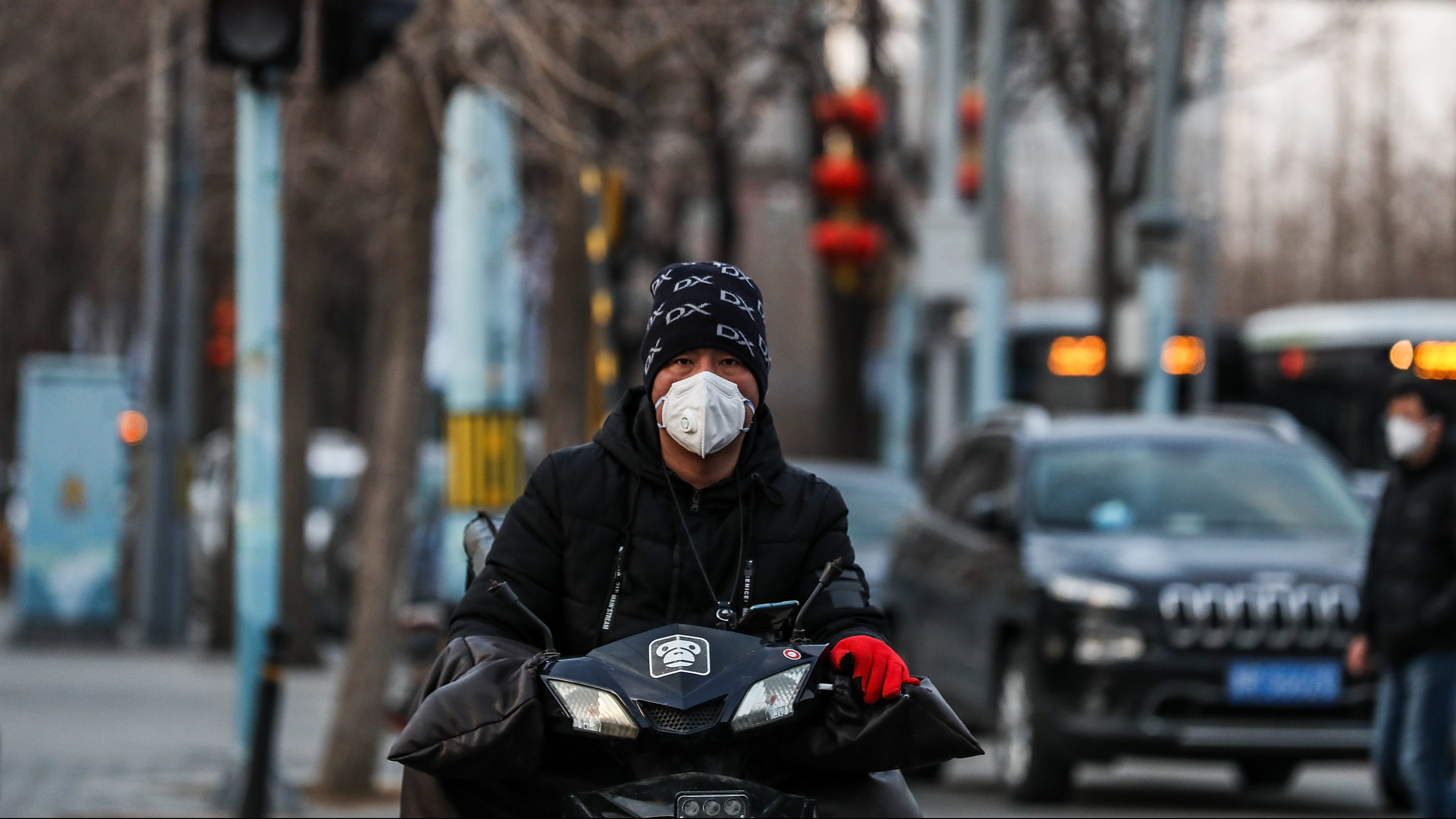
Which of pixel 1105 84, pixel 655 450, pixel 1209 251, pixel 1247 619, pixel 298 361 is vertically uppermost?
pixel 1105 84

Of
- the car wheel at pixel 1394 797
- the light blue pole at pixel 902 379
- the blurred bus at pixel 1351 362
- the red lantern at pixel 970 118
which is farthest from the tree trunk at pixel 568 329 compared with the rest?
the blurred bus at pixel 1351 362

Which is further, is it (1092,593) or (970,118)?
(970,118)

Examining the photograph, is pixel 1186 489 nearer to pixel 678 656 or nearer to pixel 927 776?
pixel 927 776

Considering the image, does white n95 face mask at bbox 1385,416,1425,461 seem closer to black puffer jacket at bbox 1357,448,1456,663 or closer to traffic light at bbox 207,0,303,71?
black puffer jacket at bbox 1357,448,1456,663

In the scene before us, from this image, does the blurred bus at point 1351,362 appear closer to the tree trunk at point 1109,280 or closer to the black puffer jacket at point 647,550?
the tree trunk at point 1109,280

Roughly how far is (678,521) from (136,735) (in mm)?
9744

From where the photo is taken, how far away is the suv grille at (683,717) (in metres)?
3.82

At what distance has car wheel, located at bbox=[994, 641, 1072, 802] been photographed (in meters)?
10.5

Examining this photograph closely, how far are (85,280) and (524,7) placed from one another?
65.5ft

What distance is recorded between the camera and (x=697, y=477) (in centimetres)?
438

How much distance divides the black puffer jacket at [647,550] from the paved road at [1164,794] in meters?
5.52

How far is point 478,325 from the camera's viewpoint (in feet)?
49.4

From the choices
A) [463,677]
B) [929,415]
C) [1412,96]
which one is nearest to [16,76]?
[929,415]

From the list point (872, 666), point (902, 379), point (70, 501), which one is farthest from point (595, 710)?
point (902, 379)
